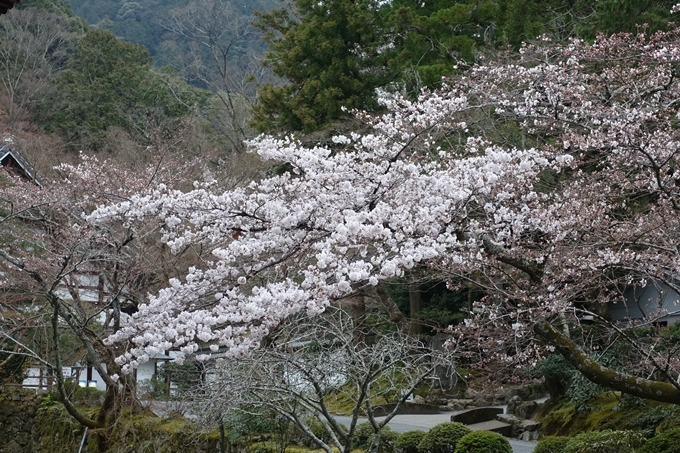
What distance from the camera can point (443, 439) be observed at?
23.4ft

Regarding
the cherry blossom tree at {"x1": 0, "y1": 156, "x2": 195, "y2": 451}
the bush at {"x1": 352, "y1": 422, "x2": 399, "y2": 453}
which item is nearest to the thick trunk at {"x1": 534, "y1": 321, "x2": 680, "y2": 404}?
the bush at {"x1": 352, "y1": 422, "x2": 399, "y2": 453}

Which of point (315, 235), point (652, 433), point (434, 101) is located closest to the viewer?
point (315, 235)

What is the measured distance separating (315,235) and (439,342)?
9.37 m

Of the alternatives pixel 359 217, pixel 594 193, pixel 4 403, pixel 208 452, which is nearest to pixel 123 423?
pixel 208 452

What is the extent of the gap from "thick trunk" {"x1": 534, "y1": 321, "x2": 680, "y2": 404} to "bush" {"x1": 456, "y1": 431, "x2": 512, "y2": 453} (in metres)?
1.73

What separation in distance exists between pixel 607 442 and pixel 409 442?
2.26 m

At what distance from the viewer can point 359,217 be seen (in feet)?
15.4

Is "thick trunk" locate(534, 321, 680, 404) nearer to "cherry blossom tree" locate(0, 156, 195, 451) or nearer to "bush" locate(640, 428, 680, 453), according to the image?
"bush" locate(640, 428, 680, 453)

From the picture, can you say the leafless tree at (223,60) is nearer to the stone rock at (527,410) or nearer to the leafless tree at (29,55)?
the leafless tree at (29,55)

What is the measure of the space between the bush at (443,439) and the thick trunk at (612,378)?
7.69 feet

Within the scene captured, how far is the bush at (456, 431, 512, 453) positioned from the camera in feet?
21.5

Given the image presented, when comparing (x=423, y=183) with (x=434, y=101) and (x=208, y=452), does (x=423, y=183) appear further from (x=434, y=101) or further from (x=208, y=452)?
(x=208, y=452)

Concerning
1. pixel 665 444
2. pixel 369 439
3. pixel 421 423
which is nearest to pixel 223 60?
pixel 421 423

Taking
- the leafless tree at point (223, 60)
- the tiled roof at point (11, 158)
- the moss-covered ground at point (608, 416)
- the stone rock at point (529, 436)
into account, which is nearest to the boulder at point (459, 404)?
the moss-covered ground at point (608, 416)
